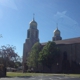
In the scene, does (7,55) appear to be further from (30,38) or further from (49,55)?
(30,38)

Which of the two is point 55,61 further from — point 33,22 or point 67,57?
point 33,22

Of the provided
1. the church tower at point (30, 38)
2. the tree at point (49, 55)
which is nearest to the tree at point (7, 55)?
the tree at point (49, 55)

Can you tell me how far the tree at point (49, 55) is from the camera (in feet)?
214

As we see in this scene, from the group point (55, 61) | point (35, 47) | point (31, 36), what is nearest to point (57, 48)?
point (55, 61)

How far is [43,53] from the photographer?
6675cm

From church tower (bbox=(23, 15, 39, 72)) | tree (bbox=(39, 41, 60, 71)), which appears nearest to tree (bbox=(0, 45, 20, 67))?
tree (bbox=(39, 41, 60, 71))

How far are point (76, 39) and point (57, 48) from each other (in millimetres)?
9639

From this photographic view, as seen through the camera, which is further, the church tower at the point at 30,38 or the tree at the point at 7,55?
the church tower at the point at 30,38

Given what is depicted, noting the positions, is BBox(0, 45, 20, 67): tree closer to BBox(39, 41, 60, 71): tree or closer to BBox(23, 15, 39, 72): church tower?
BBox(39, 41, 60, 71): tree

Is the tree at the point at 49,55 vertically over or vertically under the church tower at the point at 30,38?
under

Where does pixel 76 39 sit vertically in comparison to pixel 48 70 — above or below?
above

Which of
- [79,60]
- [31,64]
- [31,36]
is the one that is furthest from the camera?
[31,36]

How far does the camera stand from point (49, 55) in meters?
65.2

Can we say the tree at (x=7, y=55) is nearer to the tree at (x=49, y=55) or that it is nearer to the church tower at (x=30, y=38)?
the tree at (x=49, y=55)
